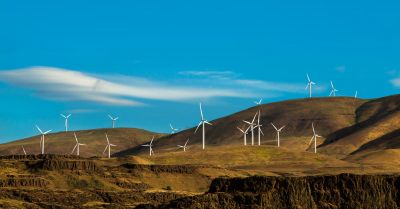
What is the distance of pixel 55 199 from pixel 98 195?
39.2 ft

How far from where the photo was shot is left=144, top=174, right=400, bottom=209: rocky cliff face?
111 m

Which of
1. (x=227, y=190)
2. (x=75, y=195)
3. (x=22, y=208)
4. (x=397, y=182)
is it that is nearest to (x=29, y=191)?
(x=75, y=195)

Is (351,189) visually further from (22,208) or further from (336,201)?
(22,208)

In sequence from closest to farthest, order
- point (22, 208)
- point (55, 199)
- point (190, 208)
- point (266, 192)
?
1. point (190, 208)
2. point (266, 192)
3. point (22, 208)
4. point (55, 199)

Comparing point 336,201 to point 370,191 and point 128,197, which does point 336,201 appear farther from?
point 128,197

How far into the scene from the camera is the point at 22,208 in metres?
163

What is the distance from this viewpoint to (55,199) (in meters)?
184

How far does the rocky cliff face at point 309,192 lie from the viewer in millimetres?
110688

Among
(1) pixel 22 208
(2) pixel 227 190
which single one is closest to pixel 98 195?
(1) pixel 22 208

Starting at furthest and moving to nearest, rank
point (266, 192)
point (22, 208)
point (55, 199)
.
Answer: point (55, 199) → point (22, 208) → point (266, 192)

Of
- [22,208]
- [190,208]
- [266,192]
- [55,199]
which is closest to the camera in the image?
[190,208]

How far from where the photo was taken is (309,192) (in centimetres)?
11700

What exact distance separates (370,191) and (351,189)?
2639mm

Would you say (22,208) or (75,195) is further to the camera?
(75,195)
